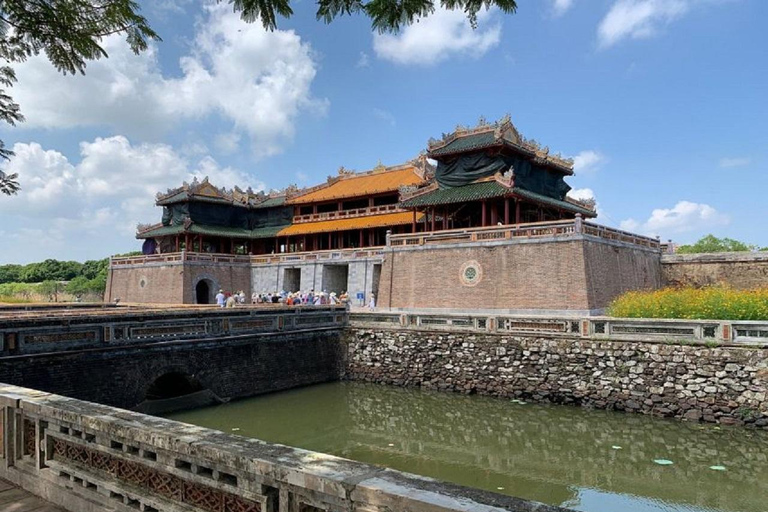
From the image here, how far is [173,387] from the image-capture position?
51.3 feet

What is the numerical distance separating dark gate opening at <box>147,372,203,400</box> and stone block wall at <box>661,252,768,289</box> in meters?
21.9

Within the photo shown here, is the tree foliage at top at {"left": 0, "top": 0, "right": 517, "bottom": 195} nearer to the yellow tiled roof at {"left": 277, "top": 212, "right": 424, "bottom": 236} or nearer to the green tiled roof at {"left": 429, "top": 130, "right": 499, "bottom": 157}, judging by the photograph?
the green tiled roof at {"left": 429, "top": 130, "right": 499, "bottom": 157}

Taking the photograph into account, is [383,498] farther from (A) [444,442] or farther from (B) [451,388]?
(B) [451,388]

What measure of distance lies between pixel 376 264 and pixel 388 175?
369 inches

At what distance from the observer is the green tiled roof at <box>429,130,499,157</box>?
26500mm

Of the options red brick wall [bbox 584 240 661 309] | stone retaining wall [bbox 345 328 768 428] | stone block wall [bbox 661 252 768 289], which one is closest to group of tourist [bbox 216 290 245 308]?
stone retaining wall [bbox 345 328 768 428]

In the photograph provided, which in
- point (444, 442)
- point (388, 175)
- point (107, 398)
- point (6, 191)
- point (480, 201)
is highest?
point (388, 175)

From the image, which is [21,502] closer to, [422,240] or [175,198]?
[422,240]

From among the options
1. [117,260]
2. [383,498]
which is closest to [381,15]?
[383,498]

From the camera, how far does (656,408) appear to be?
1354 centimetres

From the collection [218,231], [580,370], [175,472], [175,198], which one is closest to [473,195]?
[580,370]

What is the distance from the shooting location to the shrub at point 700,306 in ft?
47.5

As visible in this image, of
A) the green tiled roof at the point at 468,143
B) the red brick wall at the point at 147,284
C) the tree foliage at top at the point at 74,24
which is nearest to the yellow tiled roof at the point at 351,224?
the green tiled roof at the point at 468,143

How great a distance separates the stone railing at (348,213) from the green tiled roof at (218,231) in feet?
6.59
